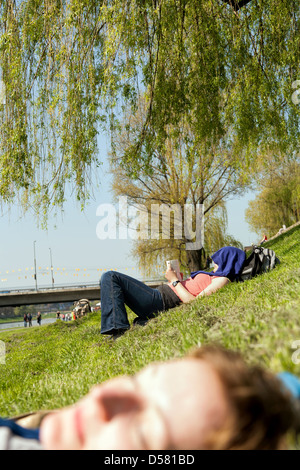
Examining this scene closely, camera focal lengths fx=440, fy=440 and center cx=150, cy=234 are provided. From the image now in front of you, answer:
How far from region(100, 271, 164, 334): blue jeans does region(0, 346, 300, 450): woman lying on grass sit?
4.47 m

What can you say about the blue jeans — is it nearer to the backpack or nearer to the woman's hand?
the woman's hand

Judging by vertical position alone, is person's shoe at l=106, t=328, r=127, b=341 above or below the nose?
below

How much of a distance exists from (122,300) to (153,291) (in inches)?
20.4

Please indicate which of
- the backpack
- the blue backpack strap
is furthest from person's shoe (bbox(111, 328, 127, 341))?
the blue backpack strap

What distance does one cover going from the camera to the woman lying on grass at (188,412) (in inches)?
42.7

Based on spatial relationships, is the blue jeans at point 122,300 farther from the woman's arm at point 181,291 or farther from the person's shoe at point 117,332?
the woman's arm at point 181,291

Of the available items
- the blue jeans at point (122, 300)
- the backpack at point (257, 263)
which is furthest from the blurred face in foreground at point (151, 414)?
the backpack at point (257, 263)

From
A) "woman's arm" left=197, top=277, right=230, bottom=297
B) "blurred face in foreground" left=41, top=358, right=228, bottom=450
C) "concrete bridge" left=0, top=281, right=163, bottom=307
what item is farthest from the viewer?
"concrete bridge" left=0, top=281, right=163, bottom=307

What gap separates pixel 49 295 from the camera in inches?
1597

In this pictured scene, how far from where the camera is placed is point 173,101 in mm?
8148

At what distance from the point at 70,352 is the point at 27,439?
541 centimetres

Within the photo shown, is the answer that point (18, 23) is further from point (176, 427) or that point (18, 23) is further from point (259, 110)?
point (176, 427)

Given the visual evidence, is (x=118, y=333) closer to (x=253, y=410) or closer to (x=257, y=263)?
(x=257, y=263)

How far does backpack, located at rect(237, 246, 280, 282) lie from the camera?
6355 mm
